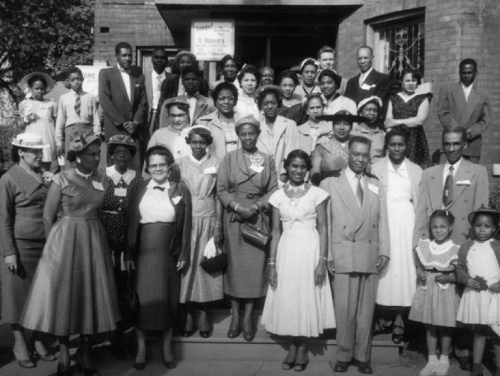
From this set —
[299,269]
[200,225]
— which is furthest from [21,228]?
[299,269]

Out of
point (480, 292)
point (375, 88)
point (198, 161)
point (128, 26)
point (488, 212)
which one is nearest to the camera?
point (480, 292)

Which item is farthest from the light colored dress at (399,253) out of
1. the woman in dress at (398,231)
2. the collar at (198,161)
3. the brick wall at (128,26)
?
the brick wall at (128,26)

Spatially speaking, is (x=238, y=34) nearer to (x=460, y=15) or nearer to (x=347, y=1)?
(x=347, y=1)

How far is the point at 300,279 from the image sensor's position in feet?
20.6

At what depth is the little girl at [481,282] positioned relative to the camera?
598 centimetres

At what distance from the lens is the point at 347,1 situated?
36.5 feet

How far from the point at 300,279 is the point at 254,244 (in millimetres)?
595

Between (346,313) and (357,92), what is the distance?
3368 millimetres

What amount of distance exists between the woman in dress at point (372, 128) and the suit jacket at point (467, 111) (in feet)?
4.20

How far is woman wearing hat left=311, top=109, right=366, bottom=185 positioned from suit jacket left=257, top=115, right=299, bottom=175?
0.39 m

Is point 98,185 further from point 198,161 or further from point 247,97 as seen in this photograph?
point 247,97

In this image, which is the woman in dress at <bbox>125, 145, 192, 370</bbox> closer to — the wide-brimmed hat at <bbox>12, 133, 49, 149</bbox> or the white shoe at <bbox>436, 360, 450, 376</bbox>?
the wide-brimmed hat at <bbox>12, 133, 49, 149</bbox>

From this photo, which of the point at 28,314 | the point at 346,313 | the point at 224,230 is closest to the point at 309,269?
the point at 346,313

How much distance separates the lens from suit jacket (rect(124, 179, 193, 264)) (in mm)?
6204
